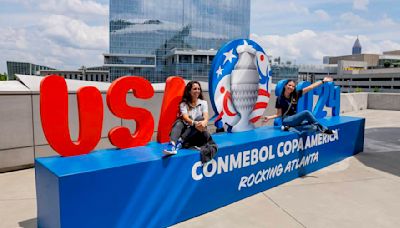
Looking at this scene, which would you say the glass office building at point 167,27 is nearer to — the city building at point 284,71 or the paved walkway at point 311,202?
the city building at point 284,71

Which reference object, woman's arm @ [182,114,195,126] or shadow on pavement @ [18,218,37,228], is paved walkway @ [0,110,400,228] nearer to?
shadow on pavement @ [18,218,37,228]

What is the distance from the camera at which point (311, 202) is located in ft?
16.1

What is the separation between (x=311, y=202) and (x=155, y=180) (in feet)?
8.70

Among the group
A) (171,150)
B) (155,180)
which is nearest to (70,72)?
(171,150)

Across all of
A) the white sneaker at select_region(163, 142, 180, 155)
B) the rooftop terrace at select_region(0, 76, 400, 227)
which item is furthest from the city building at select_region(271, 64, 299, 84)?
the white sneaker at select_region(163, 142, 180, 155)

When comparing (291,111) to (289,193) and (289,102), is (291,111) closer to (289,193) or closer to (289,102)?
(289,102)

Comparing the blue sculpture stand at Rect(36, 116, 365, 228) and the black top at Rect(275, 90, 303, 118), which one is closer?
the blue sculpture stand at Rect(36, 116, 365, 228)

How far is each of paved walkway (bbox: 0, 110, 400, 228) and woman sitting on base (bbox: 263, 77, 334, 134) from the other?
3.70 feet

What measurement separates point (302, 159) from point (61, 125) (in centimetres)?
471

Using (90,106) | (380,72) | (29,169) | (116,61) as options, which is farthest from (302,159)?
(380,72)

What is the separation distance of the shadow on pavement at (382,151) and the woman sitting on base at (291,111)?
6.19 ft

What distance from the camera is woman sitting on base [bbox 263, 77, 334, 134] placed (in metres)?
6.19

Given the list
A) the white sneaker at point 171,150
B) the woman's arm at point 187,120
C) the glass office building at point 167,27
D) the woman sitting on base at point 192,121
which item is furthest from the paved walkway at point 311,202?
the glass office building at point 167,27

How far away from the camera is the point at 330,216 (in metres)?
4.42
